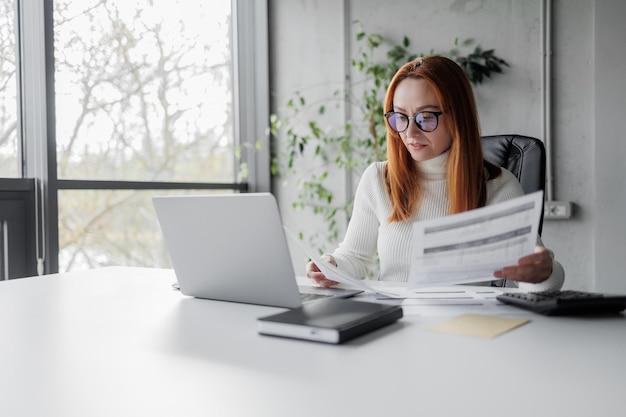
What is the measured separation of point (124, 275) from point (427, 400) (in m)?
1.28

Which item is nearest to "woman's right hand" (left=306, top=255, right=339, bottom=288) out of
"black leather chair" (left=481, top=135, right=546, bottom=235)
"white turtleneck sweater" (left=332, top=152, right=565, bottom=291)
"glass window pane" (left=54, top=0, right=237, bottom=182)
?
"white turtleneck sweater" (left=332, top=152, right=565, bottom=291)

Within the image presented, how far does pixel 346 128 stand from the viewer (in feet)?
12.1

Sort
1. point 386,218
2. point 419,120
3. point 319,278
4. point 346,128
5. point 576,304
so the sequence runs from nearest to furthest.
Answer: point 576,304 < point 319,278 < point 419,120 < point 386,218 < point 346,128

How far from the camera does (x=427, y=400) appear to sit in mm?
723

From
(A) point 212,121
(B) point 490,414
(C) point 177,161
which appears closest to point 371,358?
(B) point 490,414

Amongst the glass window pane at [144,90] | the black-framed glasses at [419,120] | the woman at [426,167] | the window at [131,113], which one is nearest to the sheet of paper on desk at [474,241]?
the woman at [426,167]

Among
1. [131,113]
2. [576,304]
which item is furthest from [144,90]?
[576,304]

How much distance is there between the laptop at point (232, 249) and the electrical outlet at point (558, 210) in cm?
201

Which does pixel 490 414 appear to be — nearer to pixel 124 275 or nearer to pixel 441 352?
pixel 441 352

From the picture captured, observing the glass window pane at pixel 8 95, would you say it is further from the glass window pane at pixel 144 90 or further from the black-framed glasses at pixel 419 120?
the black-framed glasses at pixel 419 120

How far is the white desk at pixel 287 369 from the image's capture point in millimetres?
712

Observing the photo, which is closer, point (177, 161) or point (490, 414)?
point (490, 414)

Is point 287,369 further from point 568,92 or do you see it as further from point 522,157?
point 568,92

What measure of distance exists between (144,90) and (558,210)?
2.20 m
